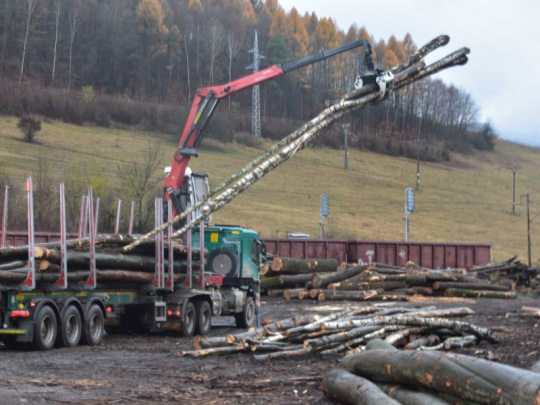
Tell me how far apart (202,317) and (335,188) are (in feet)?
202

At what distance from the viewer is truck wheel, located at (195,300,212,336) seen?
64.6ft

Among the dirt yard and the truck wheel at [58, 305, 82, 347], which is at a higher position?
the truck wheel at [58, 305, 82, 347]

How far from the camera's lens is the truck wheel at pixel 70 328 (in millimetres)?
15594

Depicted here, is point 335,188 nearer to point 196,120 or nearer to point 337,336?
point 196,120

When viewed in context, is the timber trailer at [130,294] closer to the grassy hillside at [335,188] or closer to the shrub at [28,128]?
the grassy hillside at [335,188]

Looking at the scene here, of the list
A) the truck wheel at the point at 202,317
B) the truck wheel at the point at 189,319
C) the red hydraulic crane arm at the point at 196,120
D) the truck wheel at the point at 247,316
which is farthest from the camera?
the red hydraulic crane arm at the point at 196,120

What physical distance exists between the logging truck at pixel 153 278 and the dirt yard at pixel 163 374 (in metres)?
0.55

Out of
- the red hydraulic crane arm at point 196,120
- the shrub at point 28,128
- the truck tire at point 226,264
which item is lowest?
the truck tire at point 226,264

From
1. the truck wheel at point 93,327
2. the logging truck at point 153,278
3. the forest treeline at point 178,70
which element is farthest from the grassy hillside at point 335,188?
the truck wheel at point 93,327

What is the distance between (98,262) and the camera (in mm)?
16969

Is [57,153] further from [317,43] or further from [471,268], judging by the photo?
[317,43]

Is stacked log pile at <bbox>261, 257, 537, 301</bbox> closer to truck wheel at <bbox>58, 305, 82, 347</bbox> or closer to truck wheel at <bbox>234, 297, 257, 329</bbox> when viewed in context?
truck wheel at <bbox>234, 297, 257, 329</bbox>

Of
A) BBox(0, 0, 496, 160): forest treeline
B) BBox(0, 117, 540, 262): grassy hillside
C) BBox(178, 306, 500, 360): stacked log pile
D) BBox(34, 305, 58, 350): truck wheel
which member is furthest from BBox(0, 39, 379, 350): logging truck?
BBox(0, 0, 496, 160): forest treeline

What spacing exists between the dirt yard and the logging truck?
0.55 m
